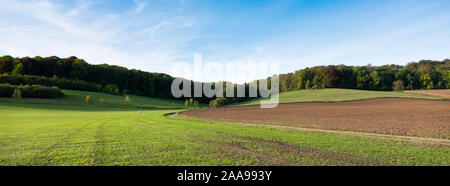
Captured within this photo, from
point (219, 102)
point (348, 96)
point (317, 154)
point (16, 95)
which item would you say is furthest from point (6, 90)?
point (348, 96)

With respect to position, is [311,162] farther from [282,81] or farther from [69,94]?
[282,81]

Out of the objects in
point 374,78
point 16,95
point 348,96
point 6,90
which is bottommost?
point 348,96

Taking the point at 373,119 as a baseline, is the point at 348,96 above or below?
above

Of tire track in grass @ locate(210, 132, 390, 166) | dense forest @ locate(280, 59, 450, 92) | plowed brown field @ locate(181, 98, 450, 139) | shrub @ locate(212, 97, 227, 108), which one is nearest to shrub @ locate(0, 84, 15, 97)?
shrub @ locate(212, 97, 227, 108)

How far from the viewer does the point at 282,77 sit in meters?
113

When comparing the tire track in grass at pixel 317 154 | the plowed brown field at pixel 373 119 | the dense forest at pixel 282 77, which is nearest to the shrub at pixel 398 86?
the dense forest at pixel 282 77

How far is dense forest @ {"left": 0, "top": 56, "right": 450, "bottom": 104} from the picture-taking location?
80.7 meters

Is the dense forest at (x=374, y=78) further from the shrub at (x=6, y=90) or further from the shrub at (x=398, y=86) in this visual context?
the shrub at (x=6, y=90)

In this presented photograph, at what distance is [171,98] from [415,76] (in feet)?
342

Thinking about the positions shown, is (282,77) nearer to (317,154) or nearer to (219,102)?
(219,102)

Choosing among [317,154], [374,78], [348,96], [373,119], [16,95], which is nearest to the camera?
[317,154]

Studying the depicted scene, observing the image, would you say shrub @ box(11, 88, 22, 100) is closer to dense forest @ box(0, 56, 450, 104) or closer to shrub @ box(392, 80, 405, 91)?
dense forest @ box(0, 56, 450, 104)

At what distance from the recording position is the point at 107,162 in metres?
6.98
